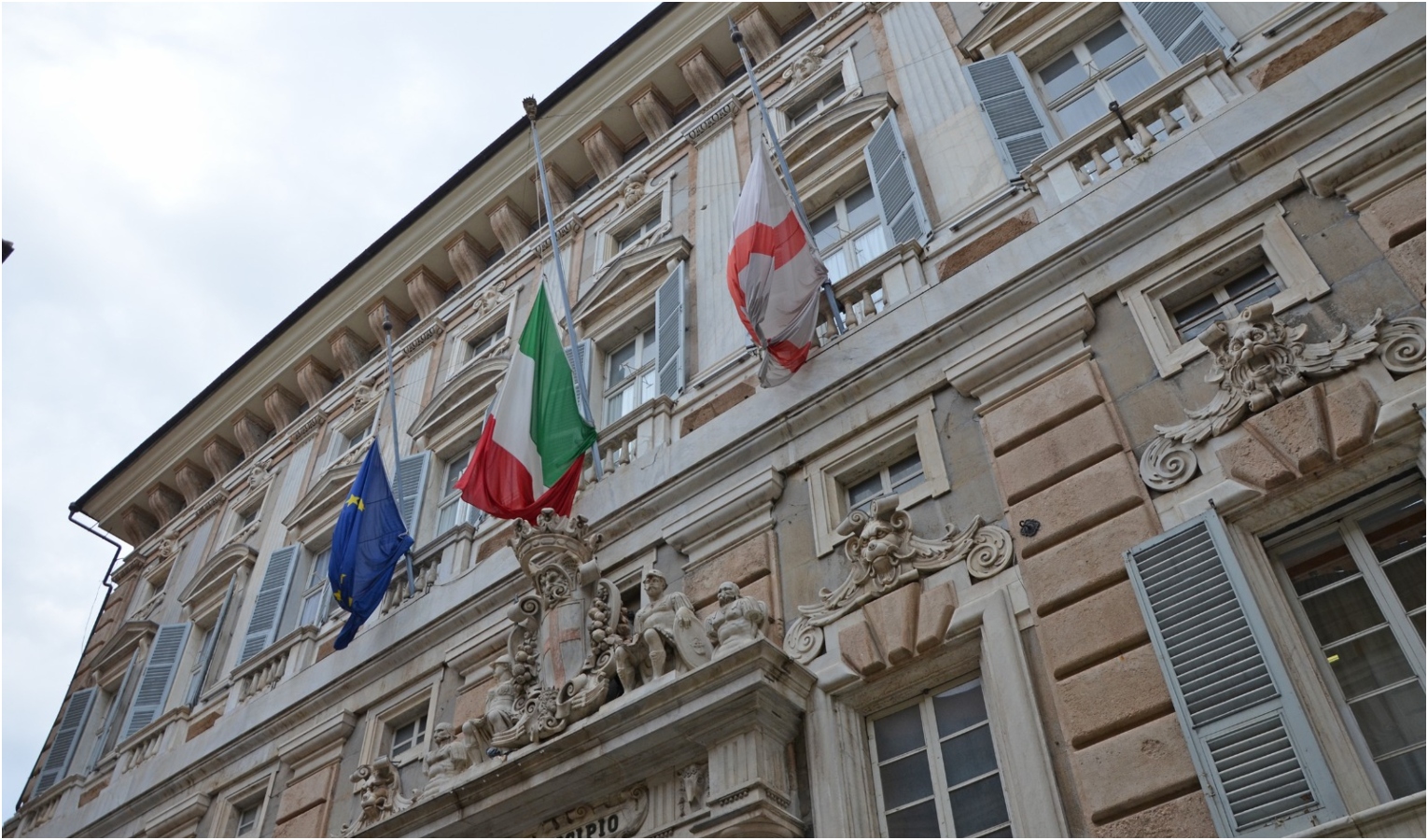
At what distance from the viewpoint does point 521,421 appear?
483 inches

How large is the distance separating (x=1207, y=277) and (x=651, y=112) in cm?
1186

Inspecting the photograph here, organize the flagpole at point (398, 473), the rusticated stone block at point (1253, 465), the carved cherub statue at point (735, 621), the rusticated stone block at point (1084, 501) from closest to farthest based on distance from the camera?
the rusticated stone block at point (1253, 465) < the rusticated stone block at point (1084, 501) < the carved cherub statue at point (735, 621) < the flagpole at point (398, 473)

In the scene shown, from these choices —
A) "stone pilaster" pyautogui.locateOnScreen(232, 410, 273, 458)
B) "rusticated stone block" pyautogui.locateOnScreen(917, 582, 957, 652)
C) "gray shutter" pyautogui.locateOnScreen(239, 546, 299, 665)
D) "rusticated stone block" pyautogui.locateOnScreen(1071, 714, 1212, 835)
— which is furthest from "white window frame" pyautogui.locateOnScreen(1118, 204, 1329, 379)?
"stone pilaster" pyautogui.locateOnScreen(232, 410, 273, 458)

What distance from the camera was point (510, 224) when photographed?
19.9m

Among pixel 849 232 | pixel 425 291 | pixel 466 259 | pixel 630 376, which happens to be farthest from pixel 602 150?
pixel 849 232

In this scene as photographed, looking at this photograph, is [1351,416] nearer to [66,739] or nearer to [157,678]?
[157,678]

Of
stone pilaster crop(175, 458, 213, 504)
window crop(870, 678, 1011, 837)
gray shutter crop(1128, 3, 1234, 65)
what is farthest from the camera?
stone pilaster crop(175, 458, 213, 504)

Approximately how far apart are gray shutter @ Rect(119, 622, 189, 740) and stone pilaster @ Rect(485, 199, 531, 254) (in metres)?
8.98

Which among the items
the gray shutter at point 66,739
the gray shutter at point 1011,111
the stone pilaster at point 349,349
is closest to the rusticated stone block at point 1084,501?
Result: the gray shutter at point 1011,111

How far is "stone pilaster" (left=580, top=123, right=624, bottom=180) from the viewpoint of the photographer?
18844 millimetres

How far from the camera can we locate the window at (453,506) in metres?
14.7

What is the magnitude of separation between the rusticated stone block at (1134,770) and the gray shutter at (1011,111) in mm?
5887

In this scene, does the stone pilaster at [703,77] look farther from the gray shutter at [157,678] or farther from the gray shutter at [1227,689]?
the gray shutter at [157,678]

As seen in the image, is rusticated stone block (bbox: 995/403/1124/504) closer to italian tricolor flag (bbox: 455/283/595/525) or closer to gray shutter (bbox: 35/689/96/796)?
italian tricolor flag (bbox: 455/283/595/525)
